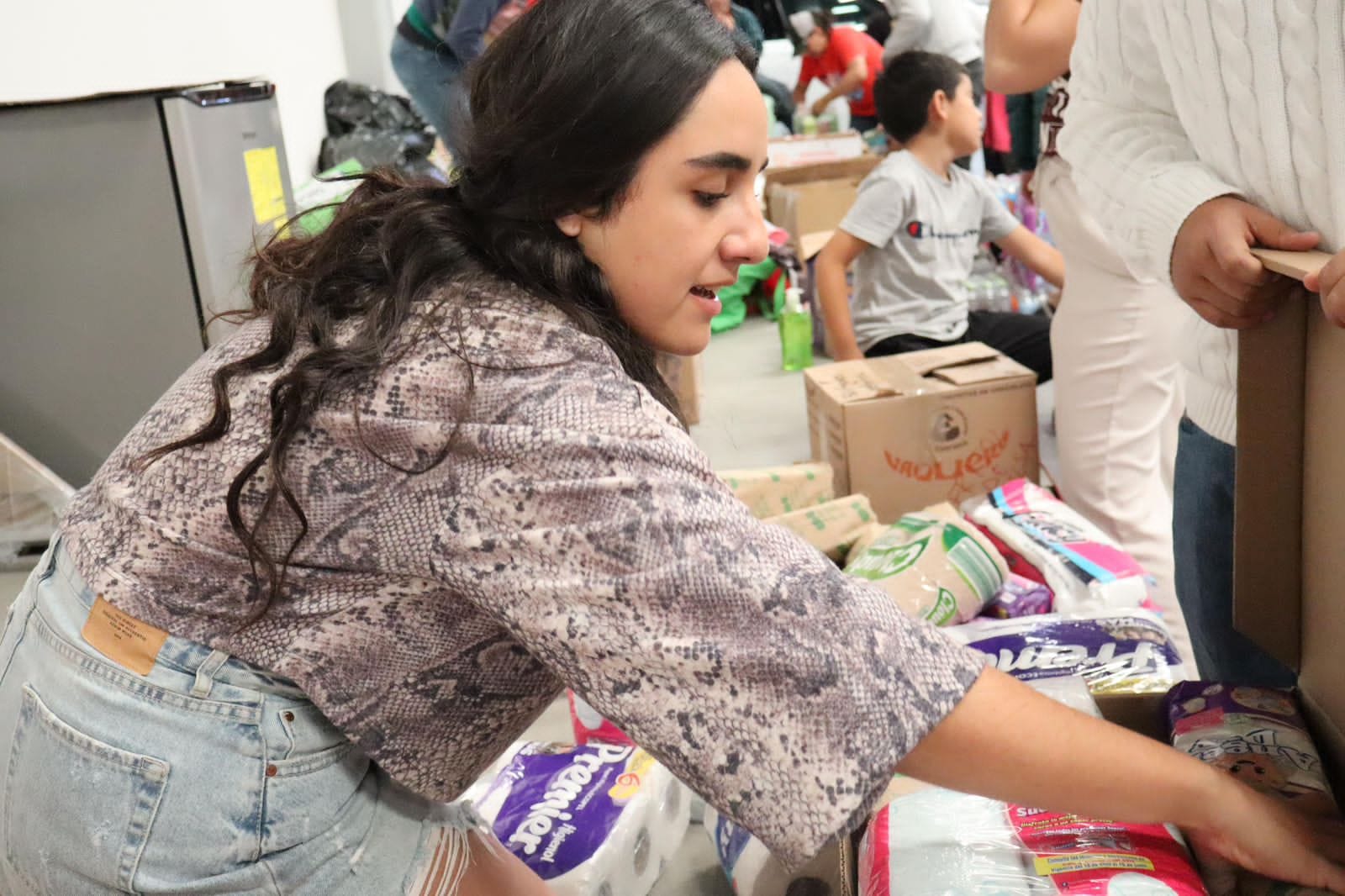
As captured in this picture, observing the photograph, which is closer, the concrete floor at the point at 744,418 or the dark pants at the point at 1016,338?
the concrete floor at the point at 744,418

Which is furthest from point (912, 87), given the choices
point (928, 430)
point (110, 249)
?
point (110, 249)

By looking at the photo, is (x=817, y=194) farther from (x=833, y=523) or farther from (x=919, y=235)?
(x=833, y=523)

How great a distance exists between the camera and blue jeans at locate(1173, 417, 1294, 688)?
1.16 m

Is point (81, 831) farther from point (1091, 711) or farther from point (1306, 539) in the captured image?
point (1306, 539)

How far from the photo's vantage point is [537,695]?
101cm

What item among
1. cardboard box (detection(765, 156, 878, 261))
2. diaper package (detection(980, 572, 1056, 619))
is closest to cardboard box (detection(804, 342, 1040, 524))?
diaper package (detection(980, 572, 1056, 619))

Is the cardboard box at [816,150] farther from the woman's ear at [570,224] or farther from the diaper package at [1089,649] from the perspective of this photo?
the woman's ear at [570,224]

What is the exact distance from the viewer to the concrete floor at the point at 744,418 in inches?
87.0

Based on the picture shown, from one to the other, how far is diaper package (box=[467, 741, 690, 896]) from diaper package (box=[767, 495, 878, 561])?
1.86ft

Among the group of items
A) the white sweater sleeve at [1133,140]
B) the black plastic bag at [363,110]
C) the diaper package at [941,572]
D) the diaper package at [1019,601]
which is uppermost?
the black plastic bag at [363,110]

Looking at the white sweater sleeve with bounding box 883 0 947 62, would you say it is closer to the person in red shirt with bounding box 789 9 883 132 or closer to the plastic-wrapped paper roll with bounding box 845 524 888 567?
the person in red shirt with bounding box 789 9 883 132

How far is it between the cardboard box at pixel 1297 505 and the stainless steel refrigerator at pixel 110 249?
6.69 ft

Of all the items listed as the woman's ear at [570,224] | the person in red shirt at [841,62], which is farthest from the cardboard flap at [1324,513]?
the person in red shirt at [841,62]

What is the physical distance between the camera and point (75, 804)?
3.07ft
